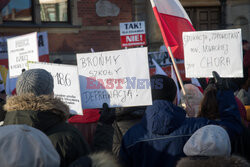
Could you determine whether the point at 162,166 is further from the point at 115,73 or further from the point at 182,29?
the point at 182,29

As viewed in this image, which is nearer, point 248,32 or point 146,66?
point 146,66

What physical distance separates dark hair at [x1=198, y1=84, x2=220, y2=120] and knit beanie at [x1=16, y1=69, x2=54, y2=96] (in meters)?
1.22

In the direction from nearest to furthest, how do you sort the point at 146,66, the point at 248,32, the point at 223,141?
1. the point at 223,141
2. the point at 146,66
3. the point at 248,32

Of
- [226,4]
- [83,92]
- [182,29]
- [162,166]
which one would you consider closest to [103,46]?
[226,4]

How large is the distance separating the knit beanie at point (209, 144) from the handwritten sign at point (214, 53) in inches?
78.0

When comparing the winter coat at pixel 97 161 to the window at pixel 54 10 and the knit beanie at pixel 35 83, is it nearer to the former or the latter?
the knit beanie at pixel 35 83

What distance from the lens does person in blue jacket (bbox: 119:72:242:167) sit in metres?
2.12

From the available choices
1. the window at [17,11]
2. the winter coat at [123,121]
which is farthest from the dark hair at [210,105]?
the window at [17,11]

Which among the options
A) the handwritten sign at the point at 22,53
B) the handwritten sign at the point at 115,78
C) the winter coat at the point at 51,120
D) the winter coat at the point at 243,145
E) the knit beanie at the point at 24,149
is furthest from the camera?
the handwritten sign at the point at 22,53

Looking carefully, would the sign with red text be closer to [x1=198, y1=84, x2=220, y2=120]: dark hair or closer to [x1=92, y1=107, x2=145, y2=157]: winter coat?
[x1=92, y1=107, x2=145, y2=157]: winter coat

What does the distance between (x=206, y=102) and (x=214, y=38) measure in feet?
4.08

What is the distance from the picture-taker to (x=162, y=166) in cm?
217

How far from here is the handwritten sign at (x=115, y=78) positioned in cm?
308

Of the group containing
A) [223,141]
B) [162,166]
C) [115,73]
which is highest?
[115,73]
